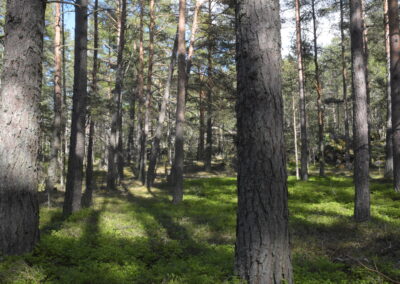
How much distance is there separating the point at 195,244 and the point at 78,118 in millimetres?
6128

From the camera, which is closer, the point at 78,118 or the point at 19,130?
the point at 19,130

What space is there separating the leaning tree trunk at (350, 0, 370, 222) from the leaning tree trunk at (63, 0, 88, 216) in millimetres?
8273

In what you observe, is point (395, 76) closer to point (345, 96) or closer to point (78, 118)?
point (78, 118)

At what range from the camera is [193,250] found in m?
6.67

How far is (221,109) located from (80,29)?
496 inches

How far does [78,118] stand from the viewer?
419 inches

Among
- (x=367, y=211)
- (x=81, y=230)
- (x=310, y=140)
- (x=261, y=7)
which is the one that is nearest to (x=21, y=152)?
(x=81, y=230)

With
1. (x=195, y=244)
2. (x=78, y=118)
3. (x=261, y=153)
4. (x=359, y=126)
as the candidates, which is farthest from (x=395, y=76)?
(x=78, y=118)

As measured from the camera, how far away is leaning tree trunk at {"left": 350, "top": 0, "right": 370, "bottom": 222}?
880 centimetres

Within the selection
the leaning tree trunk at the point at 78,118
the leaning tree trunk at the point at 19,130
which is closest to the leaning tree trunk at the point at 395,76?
the leaning tree trunk at the point at 78,118

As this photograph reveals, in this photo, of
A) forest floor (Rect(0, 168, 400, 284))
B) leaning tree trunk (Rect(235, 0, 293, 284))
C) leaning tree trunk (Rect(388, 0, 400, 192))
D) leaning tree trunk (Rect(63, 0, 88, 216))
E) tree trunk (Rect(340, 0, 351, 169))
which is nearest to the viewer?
leaning tree trunk (Rect(235, 0, 293, 284))

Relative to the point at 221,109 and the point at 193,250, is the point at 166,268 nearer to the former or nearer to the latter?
the point at 193,250

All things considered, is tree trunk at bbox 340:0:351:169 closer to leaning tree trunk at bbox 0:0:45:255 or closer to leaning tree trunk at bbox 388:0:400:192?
leaning tree trunk at bbox 388:0:400:192

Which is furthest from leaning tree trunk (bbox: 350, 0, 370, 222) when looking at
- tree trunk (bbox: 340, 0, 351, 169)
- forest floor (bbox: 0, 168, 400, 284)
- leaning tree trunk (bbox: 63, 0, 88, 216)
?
tree trunk (bbox: 340, 0, 351, 169)
